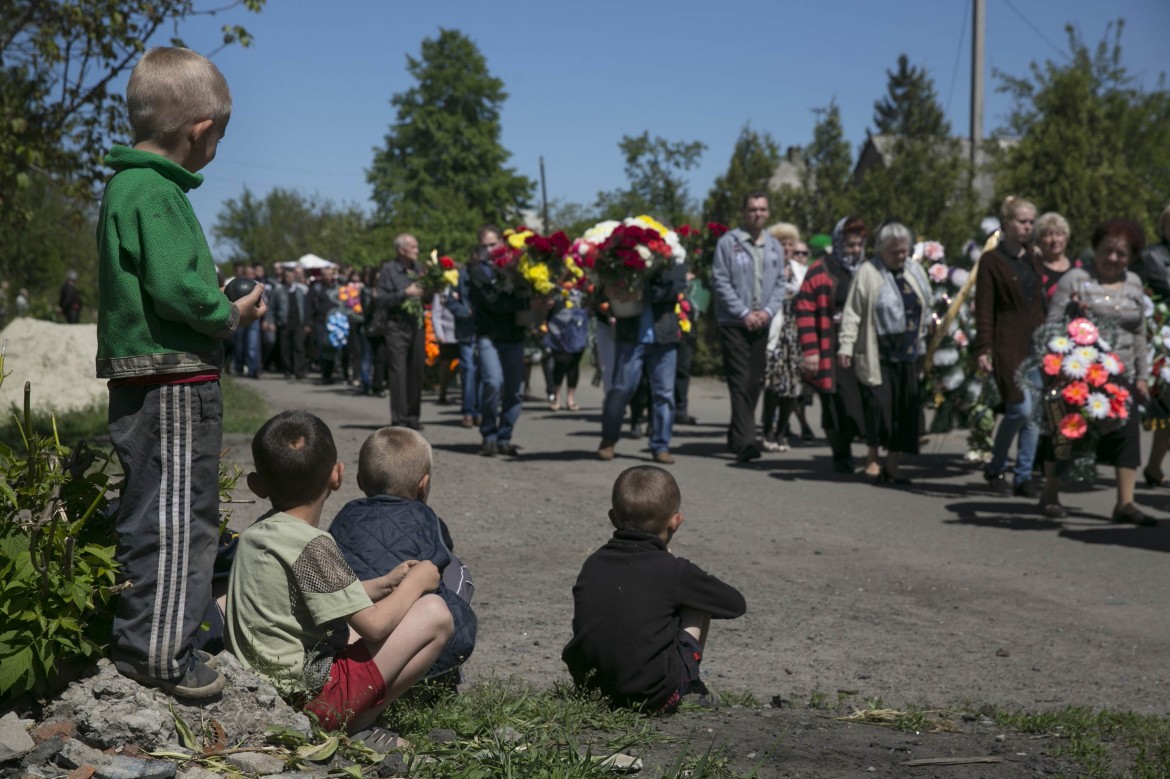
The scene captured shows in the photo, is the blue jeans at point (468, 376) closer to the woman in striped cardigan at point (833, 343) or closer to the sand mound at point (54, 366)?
the sand mound at point (54, 366)

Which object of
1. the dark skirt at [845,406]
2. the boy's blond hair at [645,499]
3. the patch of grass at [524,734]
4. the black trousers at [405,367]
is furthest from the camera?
the black trousers at [405,367]

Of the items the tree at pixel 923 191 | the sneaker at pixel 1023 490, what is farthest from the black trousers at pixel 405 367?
the tree at pixel 923 191

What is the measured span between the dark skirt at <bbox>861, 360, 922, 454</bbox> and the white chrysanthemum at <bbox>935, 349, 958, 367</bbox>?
84 cm

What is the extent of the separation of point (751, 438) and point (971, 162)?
15.7 m

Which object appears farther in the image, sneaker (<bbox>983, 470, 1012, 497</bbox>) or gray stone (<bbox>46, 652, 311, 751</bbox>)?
sneaker (<bbox>983, 470, 1012, 497</bbox>)

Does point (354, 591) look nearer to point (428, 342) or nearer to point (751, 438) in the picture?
point (751, 438)

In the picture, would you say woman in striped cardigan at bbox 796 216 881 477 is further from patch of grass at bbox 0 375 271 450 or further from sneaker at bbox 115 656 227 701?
sneaker at bbox 115 656 227 701

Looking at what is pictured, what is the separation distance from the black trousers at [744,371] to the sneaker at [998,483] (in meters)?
2.43

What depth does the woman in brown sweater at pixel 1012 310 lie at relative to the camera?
35.8ft

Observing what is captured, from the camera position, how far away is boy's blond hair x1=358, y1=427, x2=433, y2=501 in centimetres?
471

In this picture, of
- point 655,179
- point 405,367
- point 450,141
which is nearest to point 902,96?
point 450,141

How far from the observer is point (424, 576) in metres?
4.23

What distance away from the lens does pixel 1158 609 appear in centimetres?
735

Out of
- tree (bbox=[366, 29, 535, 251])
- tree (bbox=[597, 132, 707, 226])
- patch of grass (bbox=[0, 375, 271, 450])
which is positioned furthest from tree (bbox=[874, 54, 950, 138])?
patch of grass (bbox=[0, 375, 271, 450])
